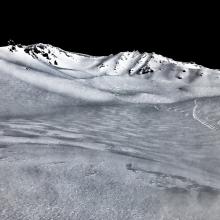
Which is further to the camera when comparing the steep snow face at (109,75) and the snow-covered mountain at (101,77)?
the steep snow face at (109,75)

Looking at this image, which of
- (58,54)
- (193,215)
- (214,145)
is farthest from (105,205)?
(58,54)

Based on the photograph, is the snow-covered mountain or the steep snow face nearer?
the snow-covered mountain

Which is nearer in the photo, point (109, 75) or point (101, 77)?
point (101, 77)

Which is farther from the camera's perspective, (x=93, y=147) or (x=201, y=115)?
(x=201, y=115)

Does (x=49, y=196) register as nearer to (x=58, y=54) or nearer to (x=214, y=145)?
(x=214, y=145)

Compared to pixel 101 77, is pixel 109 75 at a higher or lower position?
higher

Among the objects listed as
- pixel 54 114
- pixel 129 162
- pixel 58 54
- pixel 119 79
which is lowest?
pixel 129 162
